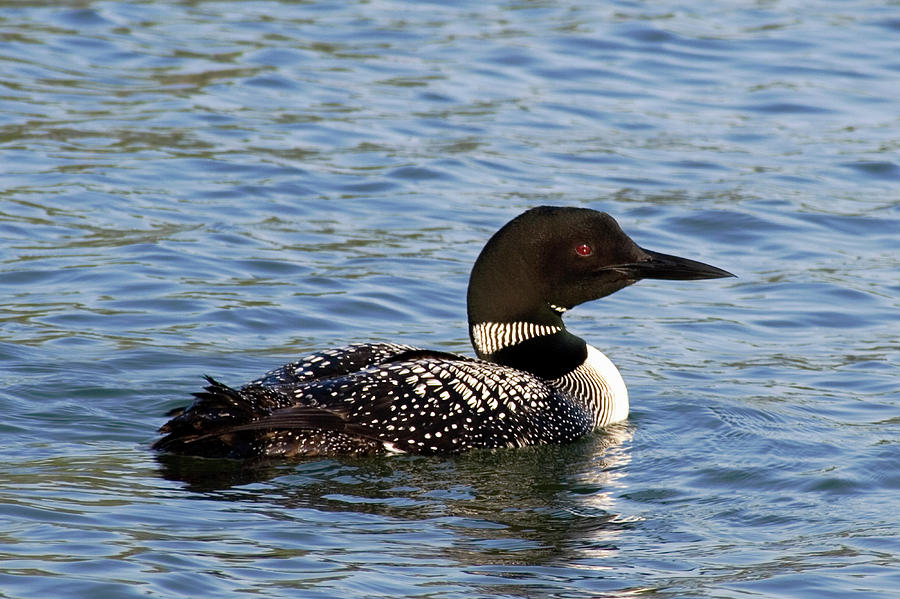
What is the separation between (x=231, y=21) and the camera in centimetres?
1295

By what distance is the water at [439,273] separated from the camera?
498cm

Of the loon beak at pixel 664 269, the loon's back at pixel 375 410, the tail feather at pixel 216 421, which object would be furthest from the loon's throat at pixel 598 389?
the tail feather at pixel 216 421

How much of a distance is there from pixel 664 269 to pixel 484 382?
958mm

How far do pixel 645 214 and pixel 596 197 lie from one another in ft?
1.03

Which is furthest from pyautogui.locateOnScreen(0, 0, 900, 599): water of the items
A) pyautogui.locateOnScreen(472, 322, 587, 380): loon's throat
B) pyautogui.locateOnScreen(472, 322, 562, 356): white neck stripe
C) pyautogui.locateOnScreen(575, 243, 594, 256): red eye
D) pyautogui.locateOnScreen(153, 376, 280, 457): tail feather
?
pyautogui.locateOnScreen(575, 243, 594, 256): red eye

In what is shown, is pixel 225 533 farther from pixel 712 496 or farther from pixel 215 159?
pixel 215 159

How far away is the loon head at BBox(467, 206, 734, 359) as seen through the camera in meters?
6.40

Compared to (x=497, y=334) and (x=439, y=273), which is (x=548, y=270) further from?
(x=439, y=273)

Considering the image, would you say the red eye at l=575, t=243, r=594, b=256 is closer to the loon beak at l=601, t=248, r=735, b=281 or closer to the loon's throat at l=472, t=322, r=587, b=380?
the loon beak at l=601, t=248, r=735, b=281

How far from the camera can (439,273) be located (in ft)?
27.5

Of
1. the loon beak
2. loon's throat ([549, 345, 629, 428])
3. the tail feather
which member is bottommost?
loon's throat ([549, 345, 629, 428])

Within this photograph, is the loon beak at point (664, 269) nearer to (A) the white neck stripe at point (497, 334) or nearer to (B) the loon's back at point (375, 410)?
(A) the white neck stripe at point (497, 334)

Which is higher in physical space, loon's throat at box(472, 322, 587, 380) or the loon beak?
the loon beak

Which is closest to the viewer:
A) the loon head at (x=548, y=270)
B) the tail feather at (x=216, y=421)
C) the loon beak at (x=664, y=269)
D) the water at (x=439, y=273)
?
the water at (x=439, y=273)
